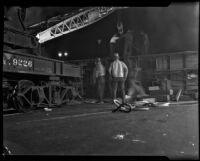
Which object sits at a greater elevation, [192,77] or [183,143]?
[192,77]

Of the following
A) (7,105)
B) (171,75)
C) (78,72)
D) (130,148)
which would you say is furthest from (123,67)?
(130,148)

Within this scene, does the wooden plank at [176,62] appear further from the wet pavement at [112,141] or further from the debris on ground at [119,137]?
the debris on ground at [119,137]

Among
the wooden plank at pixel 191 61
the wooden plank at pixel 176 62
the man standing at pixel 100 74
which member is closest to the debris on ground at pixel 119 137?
the man standing at pixel 100 74

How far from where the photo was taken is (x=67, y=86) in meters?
8.78

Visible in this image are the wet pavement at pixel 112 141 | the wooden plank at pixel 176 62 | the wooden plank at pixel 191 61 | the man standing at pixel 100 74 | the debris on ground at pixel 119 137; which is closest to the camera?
the wet pavement at pixel 112 141

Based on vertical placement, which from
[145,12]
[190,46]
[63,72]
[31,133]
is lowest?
[31,133]

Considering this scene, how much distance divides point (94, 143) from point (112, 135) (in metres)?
0.45

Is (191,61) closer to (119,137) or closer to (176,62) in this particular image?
(176,62)

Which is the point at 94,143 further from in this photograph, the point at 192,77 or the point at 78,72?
the point at 192,77

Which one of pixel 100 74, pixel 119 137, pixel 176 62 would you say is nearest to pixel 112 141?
pixel 119 137

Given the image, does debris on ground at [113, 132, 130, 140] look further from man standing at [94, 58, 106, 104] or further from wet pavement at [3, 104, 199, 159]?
man standing at [94, 58, 106, 104]

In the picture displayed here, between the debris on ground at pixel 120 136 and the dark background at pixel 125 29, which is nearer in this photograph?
the debris on ground at pixel 120 136

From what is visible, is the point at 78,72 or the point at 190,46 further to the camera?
the point at 190,46

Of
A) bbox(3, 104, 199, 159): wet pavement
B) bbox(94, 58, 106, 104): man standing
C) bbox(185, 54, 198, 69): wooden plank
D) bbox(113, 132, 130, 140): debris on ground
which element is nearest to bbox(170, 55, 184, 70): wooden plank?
bbox(185, 54, 198, 69): wooden plank
